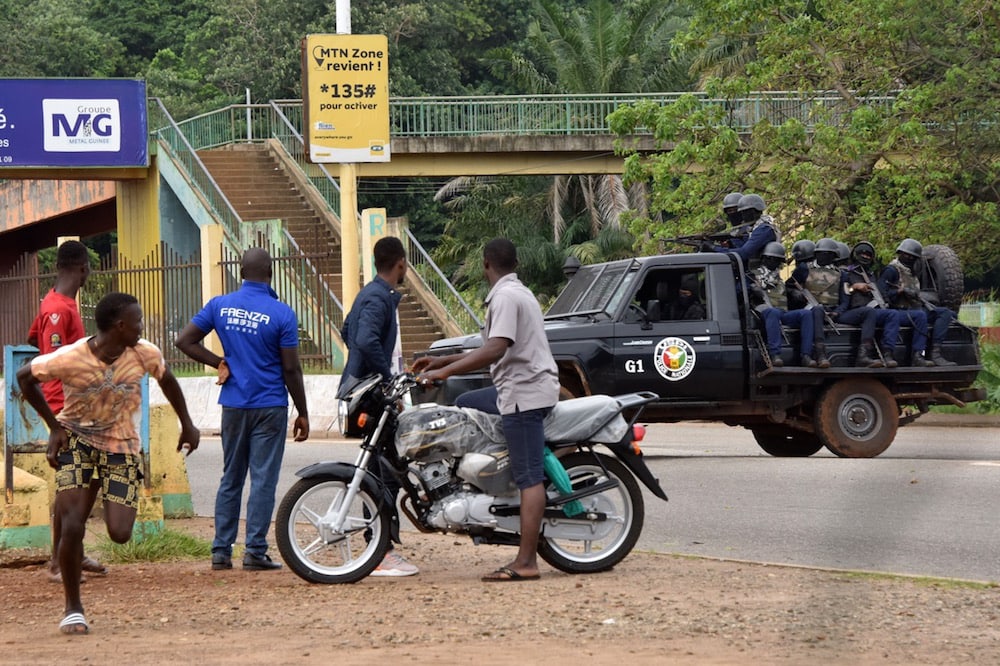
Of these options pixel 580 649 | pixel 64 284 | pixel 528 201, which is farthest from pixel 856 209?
pixel 580 649

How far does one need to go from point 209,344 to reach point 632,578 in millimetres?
17683

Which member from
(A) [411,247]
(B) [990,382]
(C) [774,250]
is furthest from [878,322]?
(A) [411,247]

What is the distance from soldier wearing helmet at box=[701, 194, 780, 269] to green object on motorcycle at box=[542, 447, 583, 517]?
6953mm

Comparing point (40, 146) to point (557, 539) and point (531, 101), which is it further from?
point (557, 539)

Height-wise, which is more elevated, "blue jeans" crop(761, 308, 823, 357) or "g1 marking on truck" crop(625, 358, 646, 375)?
"blue jeans" crop(761, 308, 823, 357)

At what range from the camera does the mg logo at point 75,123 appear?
2973 centimetres

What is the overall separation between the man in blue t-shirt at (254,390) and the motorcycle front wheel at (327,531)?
0.47 m

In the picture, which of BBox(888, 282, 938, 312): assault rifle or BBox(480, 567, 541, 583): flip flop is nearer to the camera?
BBox(480, 567, 541, 583): flip flop

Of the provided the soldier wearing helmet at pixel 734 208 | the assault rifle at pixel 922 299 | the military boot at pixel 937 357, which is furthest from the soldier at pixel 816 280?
Result: the military boot at pixel 937 357

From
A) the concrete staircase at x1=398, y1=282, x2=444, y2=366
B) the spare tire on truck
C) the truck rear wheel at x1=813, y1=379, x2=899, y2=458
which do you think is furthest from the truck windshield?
the concrete staircase at x1=398, y1=282, x2=444, y2=366

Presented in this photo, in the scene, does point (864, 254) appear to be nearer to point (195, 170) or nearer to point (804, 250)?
point (804, 250)

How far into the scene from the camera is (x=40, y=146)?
29.7m

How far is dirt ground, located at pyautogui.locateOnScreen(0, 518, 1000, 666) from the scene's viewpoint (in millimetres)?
6238

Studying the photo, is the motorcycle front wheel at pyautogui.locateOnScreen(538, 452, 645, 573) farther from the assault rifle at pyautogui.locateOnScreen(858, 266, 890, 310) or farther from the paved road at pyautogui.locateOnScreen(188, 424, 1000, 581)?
the assault rifle at pyautogui.locateOnScreen(858, 266, 890, 310)
